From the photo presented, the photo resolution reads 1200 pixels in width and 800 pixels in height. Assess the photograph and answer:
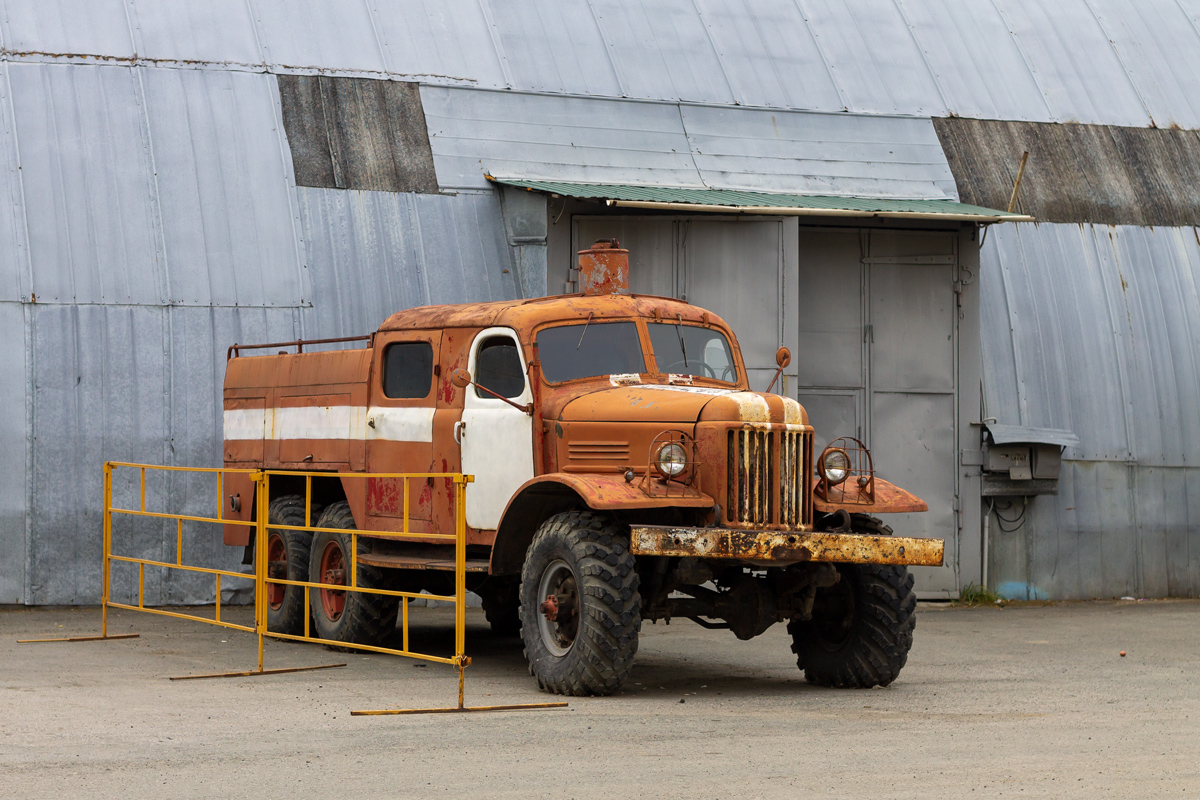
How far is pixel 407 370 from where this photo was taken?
1255 cm

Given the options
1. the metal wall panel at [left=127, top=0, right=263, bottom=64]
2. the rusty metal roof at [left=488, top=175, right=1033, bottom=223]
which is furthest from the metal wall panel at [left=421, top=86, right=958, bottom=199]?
the metal wall panel at [left=127, top=0, right=263, bottom=64]

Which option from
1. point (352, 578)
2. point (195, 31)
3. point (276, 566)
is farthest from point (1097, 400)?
point (195, 31)

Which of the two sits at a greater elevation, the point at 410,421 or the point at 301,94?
the point at 301,94

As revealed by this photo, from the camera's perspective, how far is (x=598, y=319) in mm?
11734

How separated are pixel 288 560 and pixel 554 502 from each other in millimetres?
3461

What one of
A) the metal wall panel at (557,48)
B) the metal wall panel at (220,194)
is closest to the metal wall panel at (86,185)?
the metal wall panel at (220,194)

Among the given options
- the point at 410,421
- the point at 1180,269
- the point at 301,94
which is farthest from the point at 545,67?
the point at 1180,269

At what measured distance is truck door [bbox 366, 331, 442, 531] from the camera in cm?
1223

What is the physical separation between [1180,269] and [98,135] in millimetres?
13850

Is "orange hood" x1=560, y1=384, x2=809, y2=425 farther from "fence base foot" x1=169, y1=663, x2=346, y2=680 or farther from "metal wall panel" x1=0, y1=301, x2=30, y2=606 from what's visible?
"metal wall panel" x1=0, y1=301, x2=30, y2=606

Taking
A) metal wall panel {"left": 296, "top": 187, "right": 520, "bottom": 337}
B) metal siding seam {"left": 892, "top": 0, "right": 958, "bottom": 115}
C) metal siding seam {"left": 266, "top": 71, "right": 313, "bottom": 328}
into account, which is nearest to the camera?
metal siding seam {"left": 266, "top": 71, "right": 313, "bottom": 328}

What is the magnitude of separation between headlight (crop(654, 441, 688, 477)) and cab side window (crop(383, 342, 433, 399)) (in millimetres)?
2665

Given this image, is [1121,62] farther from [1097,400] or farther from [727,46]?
[727,46]

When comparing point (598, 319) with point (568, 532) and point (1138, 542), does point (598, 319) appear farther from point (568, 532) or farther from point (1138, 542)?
point (1138, 542)
